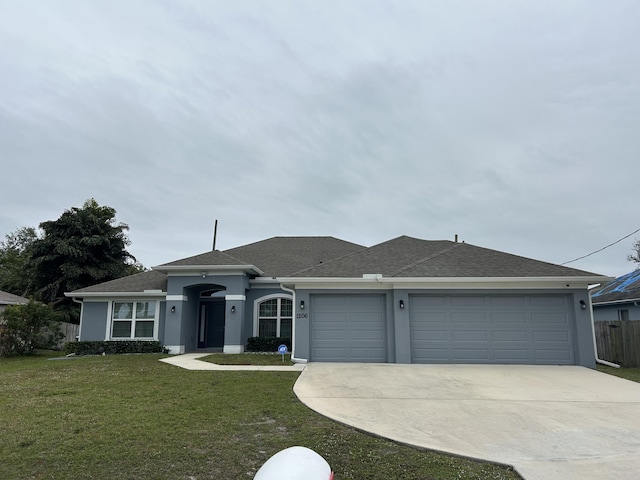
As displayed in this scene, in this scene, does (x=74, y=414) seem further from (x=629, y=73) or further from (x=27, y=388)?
(x=629, y=73)

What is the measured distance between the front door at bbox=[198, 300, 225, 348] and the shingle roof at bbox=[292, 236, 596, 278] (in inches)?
243

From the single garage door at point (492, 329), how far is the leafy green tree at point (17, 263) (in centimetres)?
2627

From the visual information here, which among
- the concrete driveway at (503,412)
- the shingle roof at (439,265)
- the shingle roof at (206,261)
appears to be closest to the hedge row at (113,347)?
the shingle roof at (206,261)

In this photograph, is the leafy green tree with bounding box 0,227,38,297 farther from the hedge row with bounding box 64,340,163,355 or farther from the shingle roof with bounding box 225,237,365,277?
the shingle roof with bounding box 225,237,365,277

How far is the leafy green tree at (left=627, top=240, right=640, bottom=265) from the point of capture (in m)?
31.2

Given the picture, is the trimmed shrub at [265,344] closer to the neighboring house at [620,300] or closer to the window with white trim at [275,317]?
the window with white trim at [275,317]

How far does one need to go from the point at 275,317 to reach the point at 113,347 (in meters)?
6.22

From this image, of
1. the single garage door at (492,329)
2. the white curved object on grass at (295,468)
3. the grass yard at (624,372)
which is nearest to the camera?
the white curved object on grass at (295,468)

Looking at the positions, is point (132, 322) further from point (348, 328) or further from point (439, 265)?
point (439, 265)

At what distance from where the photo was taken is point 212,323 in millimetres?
17984

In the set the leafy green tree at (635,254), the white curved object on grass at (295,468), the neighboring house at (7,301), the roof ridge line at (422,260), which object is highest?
the leafy green tree at (635,254)

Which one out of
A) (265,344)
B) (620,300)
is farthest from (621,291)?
(265,344)

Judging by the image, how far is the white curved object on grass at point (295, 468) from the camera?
257cm

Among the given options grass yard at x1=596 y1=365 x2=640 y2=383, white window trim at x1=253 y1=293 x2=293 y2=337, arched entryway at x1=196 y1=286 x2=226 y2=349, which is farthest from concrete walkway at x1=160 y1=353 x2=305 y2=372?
grass yard at x1=596 y1=365 x2=640 y2=383
